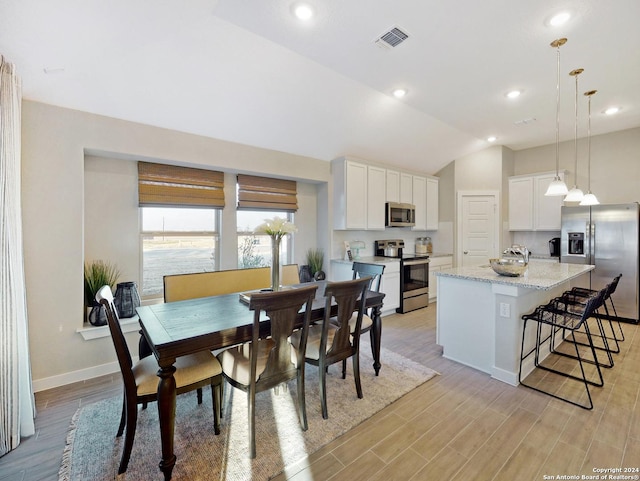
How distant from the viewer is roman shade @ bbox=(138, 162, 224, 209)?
3195 millimetres

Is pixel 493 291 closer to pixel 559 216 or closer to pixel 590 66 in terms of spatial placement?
pixel 590 66

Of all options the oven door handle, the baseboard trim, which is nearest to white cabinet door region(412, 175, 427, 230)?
the oven door handle

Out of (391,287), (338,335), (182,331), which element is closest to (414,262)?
(391,287)

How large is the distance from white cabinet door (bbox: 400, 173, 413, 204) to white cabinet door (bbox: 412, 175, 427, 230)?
9cm

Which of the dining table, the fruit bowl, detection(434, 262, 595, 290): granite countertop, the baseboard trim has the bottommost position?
the baseboard trim

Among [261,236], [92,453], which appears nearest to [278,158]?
[261,236]

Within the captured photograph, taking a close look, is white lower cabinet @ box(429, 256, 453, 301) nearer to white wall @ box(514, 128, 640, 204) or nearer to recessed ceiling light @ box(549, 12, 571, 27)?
white wall @ box(514, 128, 640, 204)

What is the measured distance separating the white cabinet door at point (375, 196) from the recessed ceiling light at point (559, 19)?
2.72 m

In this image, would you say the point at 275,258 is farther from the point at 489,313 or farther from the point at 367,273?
the point at 489,313

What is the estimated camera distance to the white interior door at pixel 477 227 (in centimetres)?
556

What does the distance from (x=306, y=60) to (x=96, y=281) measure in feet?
9.76

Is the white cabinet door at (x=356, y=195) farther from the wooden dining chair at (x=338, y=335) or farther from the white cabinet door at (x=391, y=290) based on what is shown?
the wooden dining chair at (x=338, y=335)

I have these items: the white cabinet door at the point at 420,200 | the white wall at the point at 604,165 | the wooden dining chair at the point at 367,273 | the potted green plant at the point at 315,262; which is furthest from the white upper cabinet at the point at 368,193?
the white wall at the point at 604,165

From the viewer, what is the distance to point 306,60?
2789 mm
